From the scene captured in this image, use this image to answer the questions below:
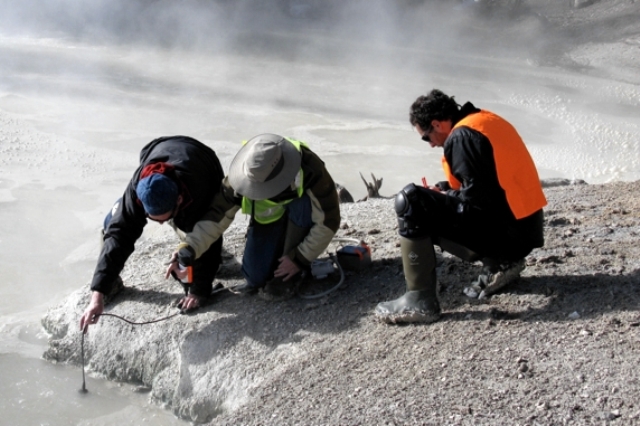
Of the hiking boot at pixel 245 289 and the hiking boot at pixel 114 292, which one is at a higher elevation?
the hiking boot at pixel 245 289

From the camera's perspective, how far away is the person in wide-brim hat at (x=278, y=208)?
3.66 metres

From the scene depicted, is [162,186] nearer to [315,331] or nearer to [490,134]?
[315,331]

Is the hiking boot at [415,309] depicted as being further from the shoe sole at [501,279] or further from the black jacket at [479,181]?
the black jacket at [479,181]

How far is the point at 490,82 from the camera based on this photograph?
1165cm

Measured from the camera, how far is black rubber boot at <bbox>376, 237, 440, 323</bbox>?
134 inches

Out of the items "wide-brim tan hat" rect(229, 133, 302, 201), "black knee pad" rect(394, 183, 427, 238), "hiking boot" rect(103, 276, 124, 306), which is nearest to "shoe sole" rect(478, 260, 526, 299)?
"black knee pad" rect(394, 183, 427, 238)

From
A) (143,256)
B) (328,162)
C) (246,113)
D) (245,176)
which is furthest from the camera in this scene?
(246,113)

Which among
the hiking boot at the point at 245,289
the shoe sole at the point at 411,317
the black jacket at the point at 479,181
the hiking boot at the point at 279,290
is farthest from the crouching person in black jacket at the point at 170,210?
the black jacket at the point at 479,181

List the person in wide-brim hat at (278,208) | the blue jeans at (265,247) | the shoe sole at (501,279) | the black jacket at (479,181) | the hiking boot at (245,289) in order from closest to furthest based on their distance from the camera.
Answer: the black jacket at (479,181) < the shoe sole at (501,279) < the person in wide-brim hat at (278,208) < the blue jeans at (265,247) < the hiking boot at (245,289)

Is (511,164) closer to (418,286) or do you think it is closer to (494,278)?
(494,278)

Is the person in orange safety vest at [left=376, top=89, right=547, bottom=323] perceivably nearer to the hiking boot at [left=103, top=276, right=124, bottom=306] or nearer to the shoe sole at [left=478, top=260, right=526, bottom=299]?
the shoe sole at [left=478, top=260, right=526, bottom=299]

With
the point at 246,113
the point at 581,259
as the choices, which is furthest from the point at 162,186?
the point at 246,113

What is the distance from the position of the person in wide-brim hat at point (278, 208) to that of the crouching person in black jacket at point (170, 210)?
4.0 inches

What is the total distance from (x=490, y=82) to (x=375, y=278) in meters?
8.25
